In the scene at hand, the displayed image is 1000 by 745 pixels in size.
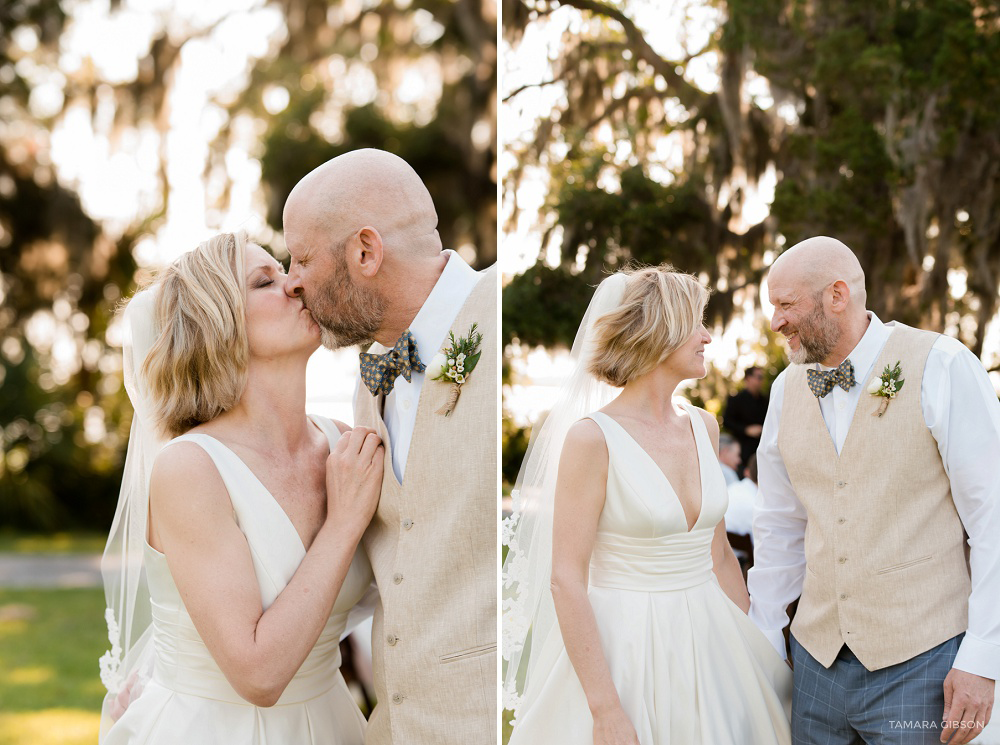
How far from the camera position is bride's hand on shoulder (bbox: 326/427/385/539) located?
230cm

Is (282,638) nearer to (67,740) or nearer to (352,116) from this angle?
(67,740)

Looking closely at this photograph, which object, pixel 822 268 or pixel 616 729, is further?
pixel 822 268

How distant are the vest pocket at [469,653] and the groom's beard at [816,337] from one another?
1.31 metres

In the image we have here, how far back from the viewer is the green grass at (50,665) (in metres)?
6.59

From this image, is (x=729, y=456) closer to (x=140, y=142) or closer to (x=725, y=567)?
(x=725, y=567)

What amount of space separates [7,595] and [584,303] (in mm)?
8618

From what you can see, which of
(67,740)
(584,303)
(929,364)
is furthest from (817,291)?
(67,740)

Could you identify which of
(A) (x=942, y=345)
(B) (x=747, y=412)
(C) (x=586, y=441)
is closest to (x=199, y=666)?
(C) (x=586, y=441)

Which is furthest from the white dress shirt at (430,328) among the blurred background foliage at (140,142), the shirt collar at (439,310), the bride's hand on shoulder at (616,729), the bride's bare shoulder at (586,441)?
the blurred background foliage at (140,142)

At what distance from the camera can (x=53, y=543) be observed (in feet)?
41.7

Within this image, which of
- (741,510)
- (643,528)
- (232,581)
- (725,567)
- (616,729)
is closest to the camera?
(232,581)

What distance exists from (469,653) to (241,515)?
644 millimetres

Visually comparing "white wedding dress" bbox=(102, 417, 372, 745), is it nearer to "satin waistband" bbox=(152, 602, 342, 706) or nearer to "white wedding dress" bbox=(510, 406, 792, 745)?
"satin waistband" bbox=(152, 602, 342, 706)

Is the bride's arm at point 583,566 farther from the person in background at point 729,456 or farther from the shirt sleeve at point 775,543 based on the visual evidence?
the person in background at point 729,456
